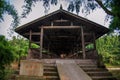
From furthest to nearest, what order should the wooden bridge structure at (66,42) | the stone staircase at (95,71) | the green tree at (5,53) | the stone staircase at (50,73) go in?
the wooden bridge structure at (66,42), the stone staircase at (95,71), the stone staircase at (50,73), the green tree at (5,53)

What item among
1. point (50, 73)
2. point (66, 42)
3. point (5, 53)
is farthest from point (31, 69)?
point (66, 42)

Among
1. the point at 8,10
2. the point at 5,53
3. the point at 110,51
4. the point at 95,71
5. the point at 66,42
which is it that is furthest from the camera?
the point at 110,51

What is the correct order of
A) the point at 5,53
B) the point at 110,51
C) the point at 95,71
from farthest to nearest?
the point at 110,51 < the point at 95,71 < the point at 5,53

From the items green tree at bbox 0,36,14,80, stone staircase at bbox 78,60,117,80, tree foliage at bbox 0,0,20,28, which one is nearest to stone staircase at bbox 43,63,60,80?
stone staircase at bbox 78,60,117,80

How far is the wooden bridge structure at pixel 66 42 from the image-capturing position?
36.5 ft

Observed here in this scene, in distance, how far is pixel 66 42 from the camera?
2380cm

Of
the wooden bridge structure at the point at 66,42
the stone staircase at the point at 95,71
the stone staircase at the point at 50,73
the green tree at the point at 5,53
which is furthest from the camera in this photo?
the wooden bridge structure at the point at 66,42

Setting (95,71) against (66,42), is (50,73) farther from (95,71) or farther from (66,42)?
(66,42)

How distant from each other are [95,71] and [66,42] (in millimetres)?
11992

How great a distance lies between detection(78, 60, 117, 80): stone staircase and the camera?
1088 centimetres

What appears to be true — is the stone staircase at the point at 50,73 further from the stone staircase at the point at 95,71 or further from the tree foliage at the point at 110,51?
the tree foliage at the point at 110,51

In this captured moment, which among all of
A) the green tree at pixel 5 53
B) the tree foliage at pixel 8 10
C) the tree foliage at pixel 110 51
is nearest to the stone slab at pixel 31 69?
the green tree at pixel 5 53

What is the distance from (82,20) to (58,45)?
29.7ft

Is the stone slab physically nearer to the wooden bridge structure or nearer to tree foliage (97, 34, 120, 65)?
the wooden bridge structure
